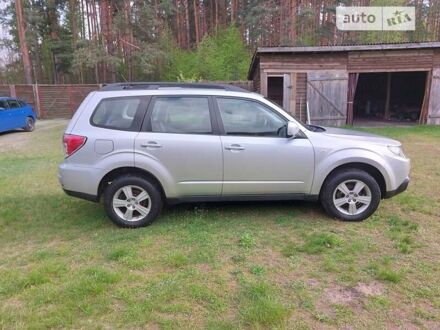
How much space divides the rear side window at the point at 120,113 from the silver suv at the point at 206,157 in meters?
0.01

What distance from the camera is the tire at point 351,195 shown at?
14.0 feet

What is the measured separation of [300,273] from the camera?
125 inches

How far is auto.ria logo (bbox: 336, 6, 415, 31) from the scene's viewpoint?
20.2m

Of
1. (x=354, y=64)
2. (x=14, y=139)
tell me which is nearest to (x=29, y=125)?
(x=14, y=139)

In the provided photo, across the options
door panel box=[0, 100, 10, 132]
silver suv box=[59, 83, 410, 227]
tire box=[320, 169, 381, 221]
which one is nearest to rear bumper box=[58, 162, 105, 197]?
silver suv box=[59, 83, 410, 227]

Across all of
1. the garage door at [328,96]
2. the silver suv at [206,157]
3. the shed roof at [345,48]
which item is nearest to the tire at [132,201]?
the silver suv at [206,157]

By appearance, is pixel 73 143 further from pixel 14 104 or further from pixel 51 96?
pixel 51 96

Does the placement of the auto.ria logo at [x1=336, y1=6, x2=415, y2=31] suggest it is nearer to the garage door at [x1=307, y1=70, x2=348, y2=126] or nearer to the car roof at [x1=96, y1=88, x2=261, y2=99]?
the garage door at [x1=307, y1=70, x2=348, y2=126]

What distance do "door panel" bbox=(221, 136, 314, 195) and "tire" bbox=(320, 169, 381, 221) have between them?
284 mm

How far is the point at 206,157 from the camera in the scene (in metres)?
4.14

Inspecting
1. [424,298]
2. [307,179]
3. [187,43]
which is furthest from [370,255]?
[187,43]

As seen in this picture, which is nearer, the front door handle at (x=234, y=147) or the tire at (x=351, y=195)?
the front door handle at (x=234, y=147)

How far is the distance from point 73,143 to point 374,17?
2130 cm

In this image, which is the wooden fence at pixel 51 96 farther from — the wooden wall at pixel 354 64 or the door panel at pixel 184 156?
the door panel at pixel 184 156
